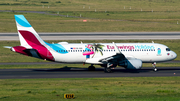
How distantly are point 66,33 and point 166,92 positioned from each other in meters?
59.1

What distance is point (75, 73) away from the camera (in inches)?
1697

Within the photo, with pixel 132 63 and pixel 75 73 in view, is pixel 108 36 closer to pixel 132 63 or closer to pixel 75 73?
pixel 132 63

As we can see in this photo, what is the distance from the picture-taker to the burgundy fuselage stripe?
144 feet

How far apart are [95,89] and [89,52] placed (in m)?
14.8

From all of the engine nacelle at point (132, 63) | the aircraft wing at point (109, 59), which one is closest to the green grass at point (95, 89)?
the engine nacelle at point (132, 63)

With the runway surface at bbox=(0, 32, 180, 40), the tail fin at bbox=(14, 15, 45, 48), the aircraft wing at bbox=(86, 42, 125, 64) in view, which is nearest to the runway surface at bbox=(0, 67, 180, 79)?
the aircraft wing at bbox=(86, 42, 125, 64)

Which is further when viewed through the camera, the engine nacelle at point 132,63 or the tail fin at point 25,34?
the tail fin at point 25,34

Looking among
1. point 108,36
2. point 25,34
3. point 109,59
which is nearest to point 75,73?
point 109,59

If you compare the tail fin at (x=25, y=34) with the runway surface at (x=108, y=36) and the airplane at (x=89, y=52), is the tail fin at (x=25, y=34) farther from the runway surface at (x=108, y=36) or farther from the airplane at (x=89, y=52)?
the runway surface at (x=108, y=36)

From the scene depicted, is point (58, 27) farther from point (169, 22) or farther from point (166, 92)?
point (166, 92)

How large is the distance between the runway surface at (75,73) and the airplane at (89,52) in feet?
4.58

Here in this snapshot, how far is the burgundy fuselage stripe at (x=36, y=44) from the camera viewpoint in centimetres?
4394

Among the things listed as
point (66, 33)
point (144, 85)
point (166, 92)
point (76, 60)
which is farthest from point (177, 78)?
point (66, 33)

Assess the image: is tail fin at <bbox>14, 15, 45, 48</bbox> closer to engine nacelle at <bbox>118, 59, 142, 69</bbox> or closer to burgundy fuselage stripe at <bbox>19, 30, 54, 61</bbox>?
burgundy fuselage stripe at <bbox>19, 30, 54, 61</bbox>
